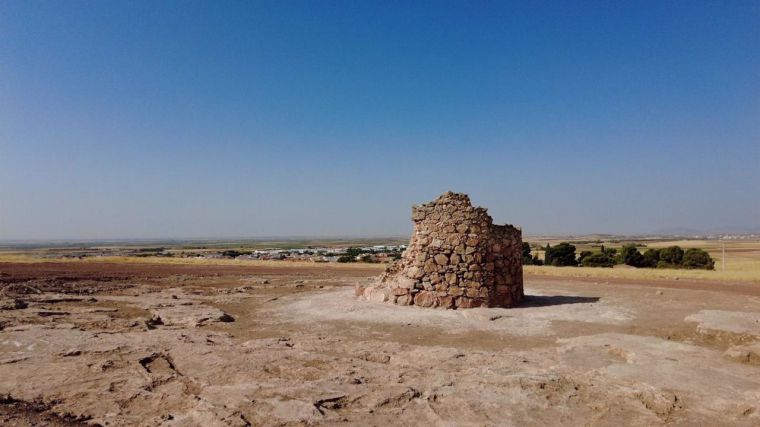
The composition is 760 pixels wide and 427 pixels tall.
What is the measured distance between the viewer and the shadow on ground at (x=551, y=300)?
14.4m

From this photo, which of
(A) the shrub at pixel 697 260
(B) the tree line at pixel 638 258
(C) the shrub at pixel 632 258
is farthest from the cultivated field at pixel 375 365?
(C) the shrub at pixel 632 258

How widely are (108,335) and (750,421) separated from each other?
425 inches

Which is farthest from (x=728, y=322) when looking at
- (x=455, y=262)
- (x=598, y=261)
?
(x=598, y=261)

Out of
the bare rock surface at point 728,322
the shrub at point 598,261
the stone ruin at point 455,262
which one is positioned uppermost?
the stone ruin at point 455,262

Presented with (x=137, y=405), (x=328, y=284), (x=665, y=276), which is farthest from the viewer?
(x=665, y=276)

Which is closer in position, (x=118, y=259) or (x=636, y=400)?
(x=636, y=400)

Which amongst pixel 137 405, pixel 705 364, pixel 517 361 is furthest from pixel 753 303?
pixel 137 405

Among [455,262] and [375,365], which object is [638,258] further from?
[375,365]

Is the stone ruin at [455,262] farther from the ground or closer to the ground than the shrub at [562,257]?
farther from the ground

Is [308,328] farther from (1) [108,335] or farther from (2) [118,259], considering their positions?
(2) [118,259]

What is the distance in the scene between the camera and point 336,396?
18.3 ft

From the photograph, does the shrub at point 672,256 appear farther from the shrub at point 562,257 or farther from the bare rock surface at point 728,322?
the bare rock surface at point 728,322

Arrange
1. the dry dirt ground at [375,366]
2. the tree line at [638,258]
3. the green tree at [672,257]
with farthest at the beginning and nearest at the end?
the green tree at [672,257] → the tree line at [638,258] → the dry dirt ground at [375,366]

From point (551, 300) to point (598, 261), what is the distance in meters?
26.7
